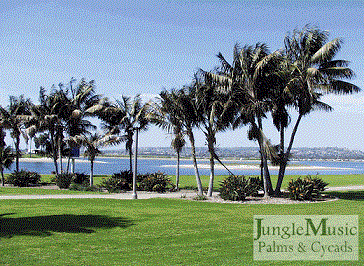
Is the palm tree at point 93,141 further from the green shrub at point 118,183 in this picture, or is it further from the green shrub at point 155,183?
the green shrub at point 155,183

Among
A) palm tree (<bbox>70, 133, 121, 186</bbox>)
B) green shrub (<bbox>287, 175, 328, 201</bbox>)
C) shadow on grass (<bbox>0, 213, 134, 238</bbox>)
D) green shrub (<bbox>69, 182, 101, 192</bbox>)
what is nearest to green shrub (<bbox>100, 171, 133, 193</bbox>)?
green shrub (<bbox>69, 182, 101, 192</bbox>)

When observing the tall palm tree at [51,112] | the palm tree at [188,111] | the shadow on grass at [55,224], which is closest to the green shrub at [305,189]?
the palm tree at [188,111]

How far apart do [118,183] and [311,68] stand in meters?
15.3

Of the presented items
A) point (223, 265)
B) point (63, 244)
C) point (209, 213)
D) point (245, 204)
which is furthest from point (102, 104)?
point (223, 265)

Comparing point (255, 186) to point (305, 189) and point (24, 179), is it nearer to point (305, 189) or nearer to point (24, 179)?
point (305, 189)

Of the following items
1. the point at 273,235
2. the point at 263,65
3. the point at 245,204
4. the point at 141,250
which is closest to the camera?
the point at 141,250

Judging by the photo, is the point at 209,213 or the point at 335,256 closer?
the point at 335,256

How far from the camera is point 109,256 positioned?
8.30 m

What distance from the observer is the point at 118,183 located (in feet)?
90.7

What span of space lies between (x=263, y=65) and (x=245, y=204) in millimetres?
7487

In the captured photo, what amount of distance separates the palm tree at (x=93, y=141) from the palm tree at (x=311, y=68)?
42.9ft

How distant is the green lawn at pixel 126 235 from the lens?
809 cm

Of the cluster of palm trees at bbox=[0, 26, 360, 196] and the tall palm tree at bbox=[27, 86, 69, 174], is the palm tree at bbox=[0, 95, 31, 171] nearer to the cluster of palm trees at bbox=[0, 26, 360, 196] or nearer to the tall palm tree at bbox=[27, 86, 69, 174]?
the tall palm tree at bbox=[27, 86, 69, 174]

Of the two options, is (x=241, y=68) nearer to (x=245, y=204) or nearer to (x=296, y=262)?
(x=245, y=204)
